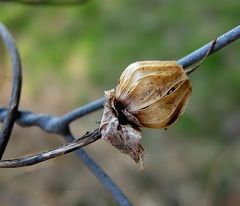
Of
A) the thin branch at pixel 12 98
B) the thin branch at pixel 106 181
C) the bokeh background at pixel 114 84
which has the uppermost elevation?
the thin branch at pixel 12 98

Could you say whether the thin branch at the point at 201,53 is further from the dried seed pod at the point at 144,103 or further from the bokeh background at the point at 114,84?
the bokeh background at the point at 114,84

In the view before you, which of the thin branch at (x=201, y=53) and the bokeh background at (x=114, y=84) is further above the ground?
the thin branch at (x=201, y=53)

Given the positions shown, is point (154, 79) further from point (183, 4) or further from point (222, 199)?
point (183, 4)

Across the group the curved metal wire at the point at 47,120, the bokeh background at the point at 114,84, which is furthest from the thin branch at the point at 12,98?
the bokeh background at the point at 114,84

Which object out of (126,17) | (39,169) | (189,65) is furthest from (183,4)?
(189,65)

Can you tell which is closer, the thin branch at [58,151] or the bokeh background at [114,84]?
the thin branch at [58,151]

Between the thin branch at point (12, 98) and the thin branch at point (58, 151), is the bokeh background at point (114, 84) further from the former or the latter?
the thin branch at point (58, 151)

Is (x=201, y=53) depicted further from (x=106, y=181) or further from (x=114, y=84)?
(x=114, y=84)
